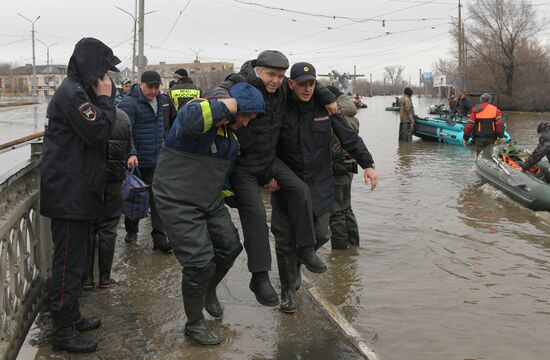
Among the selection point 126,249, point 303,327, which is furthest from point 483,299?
point 126,249

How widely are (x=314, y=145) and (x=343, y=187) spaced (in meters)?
2.06

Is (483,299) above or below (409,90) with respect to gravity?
below

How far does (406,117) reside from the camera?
2002 cm

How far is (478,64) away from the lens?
52312 mm

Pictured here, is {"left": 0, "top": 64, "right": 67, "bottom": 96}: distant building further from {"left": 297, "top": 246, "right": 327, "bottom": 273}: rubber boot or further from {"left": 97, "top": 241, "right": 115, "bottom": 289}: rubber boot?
{"left": 297, "top": 246, "right": 327, "bottom": 273}: rubber boot

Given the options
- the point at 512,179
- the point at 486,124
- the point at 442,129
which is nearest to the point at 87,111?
the point at 512,179

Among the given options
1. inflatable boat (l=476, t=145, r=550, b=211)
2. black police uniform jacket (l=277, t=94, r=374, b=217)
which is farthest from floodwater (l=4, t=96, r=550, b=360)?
black police uniform jacket (l=277, t=94, r=374, b=217)

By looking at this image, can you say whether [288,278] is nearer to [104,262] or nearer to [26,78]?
[104,262]

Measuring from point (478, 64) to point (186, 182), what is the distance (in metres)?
53.9

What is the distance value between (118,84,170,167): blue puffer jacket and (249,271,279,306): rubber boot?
2.24m

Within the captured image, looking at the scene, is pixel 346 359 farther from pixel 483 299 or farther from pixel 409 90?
pixel 409 90

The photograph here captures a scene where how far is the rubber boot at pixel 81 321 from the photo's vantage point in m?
3.60

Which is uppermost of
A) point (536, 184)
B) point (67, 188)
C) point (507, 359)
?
point (67, 188)

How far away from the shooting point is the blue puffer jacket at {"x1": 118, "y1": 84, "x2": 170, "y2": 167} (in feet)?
18.3
